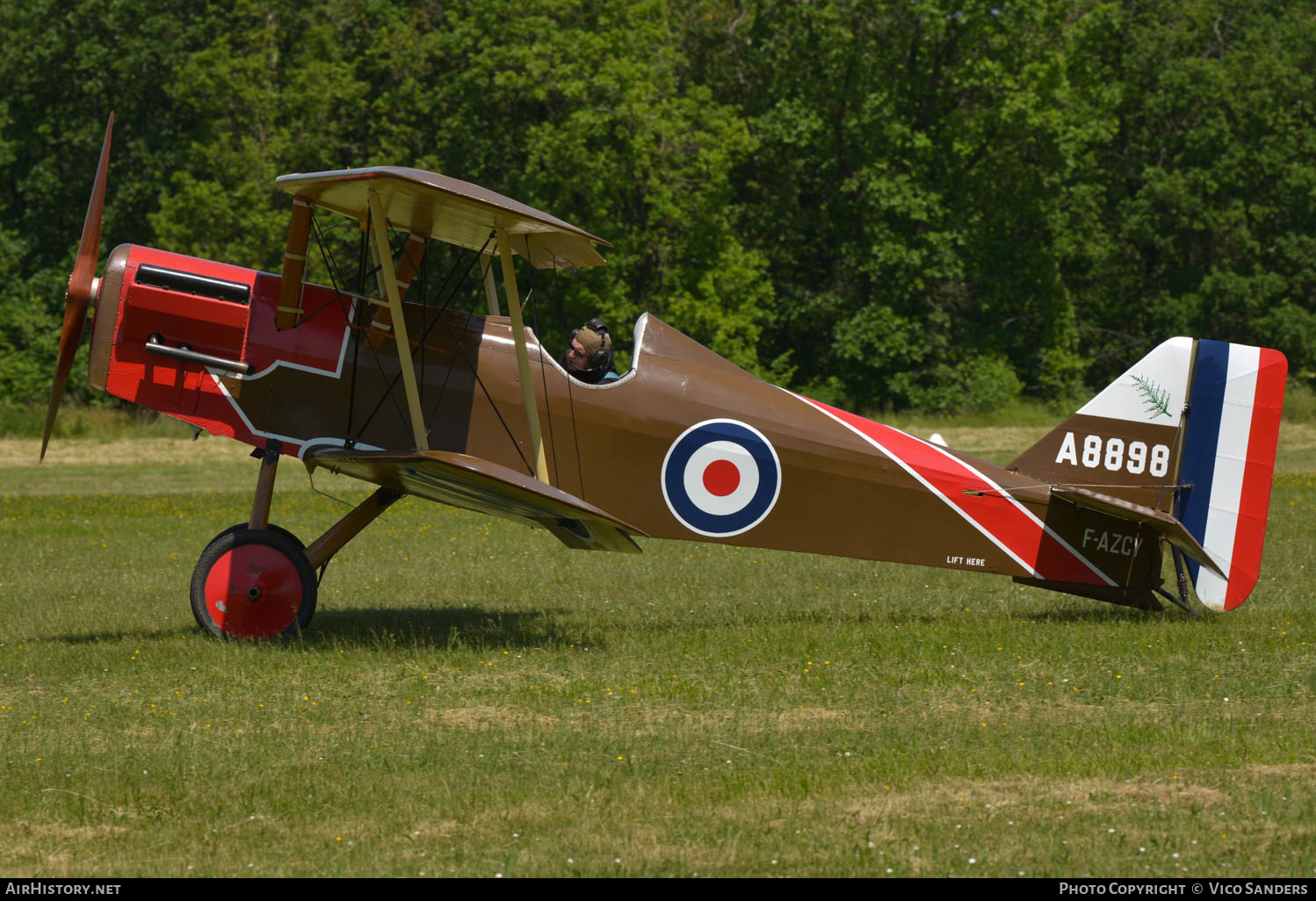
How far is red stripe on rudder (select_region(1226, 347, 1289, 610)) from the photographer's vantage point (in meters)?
9.20

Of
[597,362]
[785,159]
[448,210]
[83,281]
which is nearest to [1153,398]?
[597,362]

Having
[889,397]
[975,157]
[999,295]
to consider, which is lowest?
[889,397]

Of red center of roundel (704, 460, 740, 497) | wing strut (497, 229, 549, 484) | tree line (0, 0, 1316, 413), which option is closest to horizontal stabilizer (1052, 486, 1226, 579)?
red center of roundel (704, 460, 740, 497)

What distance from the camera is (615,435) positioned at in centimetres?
916

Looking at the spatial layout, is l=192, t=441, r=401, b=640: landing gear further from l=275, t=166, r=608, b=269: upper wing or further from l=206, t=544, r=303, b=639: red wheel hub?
l=275, t=166, r=608, b=269: upper wing

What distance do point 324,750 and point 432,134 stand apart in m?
33.1

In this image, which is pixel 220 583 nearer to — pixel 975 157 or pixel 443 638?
pixel 443 638

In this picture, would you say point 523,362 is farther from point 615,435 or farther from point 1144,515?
point 1144,515

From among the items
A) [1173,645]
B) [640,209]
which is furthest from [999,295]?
[1173,645]

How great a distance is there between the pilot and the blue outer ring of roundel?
67 centimetres

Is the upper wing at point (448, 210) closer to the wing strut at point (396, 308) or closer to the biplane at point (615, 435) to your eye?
the biplane at point (615, 435)

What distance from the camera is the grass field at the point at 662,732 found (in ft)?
17.2

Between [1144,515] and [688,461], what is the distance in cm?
289

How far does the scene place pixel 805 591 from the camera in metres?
11.5
